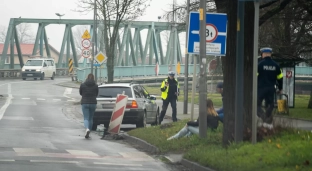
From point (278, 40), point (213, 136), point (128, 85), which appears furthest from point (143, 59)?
point (213, 136)

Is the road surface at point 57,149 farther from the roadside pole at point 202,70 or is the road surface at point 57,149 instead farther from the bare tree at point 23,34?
the bare tree at point 23,34

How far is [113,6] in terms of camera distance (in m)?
40.6

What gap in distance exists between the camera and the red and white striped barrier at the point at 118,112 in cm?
1916

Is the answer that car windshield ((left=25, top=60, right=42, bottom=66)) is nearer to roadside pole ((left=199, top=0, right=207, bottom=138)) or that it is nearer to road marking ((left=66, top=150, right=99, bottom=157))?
road marking ((left=66, top=150, right=99, bottom=157))

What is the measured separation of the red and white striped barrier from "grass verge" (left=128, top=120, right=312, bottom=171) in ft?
13.8

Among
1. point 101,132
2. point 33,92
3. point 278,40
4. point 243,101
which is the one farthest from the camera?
point 33,92

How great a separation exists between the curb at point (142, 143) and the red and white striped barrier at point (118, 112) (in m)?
0.39

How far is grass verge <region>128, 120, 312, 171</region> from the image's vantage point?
1027 centimetres

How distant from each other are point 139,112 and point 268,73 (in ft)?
23.5

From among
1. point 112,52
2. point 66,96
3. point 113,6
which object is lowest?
point 66,96

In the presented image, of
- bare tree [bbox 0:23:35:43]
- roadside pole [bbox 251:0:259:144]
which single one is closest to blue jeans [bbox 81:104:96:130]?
roadside pole [bbox 251:0:259:144]

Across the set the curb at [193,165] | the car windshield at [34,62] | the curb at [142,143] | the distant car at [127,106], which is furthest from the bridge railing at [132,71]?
the curb at [193,165]

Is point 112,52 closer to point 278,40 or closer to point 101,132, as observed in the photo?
point 278,40

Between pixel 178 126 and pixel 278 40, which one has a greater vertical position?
pixel 278 40
